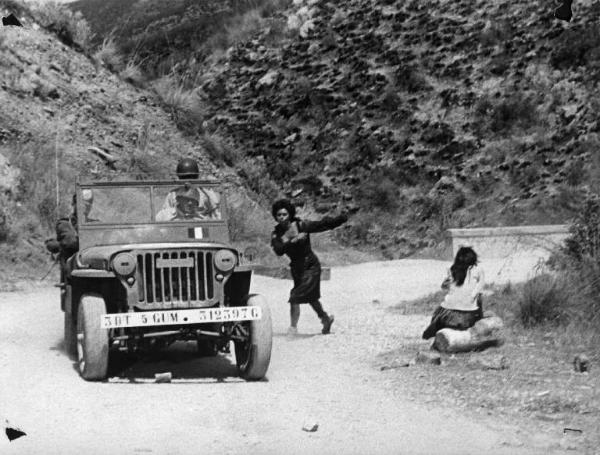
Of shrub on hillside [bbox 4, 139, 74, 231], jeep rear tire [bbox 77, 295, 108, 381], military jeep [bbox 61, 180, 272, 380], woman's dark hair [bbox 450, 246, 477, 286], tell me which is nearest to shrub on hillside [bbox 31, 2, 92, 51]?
shrub on hillside [bbox 4, 139, 74, 231]

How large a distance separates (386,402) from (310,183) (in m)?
17.3

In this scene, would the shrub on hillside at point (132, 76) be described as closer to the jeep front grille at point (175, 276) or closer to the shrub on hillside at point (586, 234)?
the shrub on hillside at point (586, 234)

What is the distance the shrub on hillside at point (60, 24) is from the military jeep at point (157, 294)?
683 inches

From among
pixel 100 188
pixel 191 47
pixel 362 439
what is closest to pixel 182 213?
pixel 100 188

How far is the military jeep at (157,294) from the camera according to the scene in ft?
23.2

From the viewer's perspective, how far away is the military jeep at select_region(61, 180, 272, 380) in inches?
279

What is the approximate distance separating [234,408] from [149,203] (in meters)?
2.70

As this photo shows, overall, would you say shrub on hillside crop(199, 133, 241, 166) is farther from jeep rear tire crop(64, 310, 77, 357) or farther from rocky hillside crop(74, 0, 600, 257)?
jeep rear tire crop(64, 310, 77, 357)

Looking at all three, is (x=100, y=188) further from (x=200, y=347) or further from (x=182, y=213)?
(x=200, y=347)

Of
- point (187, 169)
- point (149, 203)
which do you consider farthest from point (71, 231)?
point (187, 169)

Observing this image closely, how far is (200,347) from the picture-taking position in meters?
8.84

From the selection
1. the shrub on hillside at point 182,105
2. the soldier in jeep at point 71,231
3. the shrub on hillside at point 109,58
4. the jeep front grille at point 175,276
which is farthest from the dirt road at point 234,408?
the shrub on hillside at point 109,58

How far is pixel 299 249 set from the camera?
9695mm

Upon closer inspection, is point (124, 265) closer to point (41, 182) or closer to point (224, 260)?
point (224, 260)
